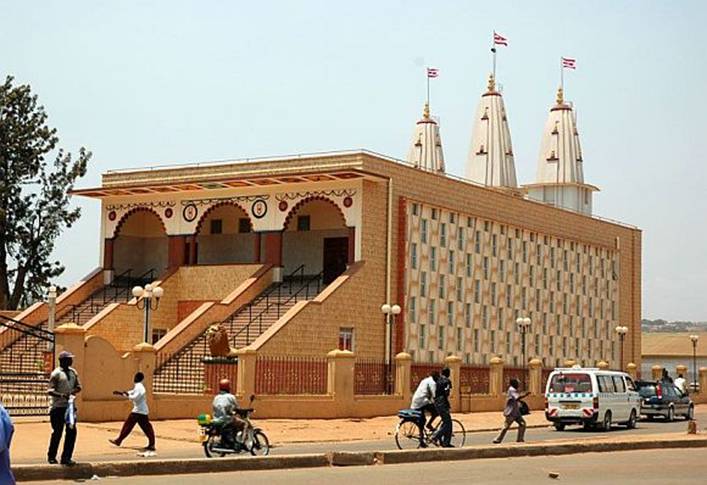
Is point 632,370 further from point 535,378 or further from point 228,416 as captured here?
point 228,416

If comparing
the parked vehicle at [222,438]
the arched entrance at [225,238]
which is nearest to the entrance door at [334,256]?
the arched entrance at [225,238]

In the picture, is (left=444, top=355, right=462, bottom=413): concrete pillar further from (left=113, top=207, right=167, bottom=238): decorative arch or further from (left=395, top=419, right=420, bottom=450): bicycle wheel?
(left=113, top=207, right=167, bottom=238): decorative arch

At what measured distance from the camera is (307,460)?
64.1 ft

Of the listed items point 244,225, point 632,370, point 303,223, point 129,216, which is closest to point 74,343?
point 303,223

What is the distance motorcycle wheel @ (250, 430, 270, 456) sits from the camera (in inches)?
813

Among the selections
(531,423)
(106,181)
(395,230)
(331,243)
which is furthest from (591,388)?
(106,181)

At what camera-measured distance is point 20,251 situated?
56344 mm

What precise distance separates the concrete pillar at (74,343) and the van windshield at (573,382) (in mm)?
12064

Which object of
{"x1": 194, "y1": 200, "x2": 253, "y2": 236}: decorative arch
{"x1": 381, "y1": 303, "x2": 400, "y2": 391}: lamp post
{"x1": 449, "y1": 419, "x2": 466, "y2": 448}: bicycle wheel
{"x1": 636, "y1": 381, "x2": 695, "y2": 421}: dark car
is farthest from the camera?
{"x1": 194, "y1": 200, "x2": 253, "y2": 236}: decorative arch

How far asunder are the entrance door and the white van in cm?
1478

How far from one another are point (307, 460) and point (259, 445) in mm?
1677

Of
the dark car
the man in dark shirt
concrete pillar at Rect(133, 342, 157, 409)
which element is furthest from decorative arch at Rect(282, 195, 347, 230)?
the man in dark shirt

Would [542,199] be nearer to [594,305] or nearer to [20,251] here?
[594,305]

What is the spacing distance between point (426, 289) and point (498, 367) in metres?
4.59
